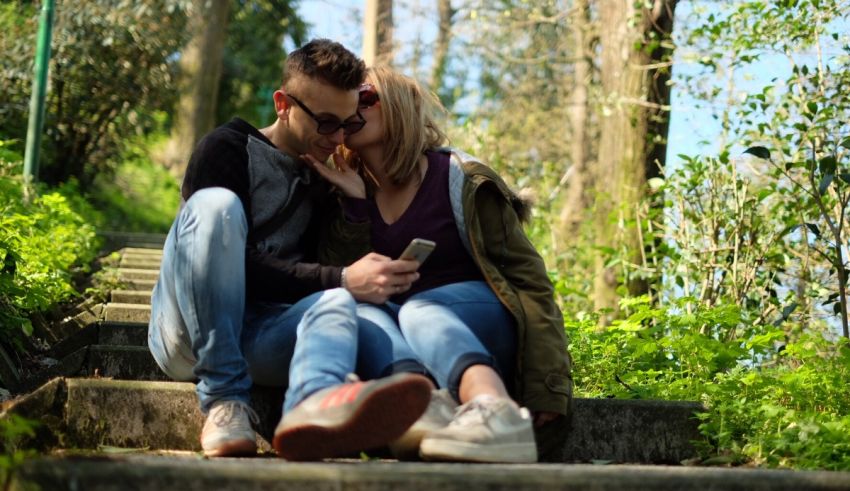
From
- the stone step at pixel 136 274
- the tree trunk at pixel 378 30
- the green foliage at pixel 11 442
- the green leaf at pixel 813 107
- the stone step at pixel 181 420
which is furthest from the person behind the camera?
the tree trunk at pixel 378 30

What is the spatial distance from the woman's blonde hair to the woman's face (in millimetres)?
16

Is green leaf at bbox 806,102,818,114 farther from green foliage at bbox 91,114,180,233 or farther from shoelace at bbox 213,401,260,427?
green foliage at bbox 91,114,180,233

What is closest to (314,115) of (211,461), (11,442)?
(11,442)

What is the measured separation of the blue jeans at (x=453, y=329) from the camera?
3.31 metres

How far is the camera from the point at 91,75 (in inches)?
530

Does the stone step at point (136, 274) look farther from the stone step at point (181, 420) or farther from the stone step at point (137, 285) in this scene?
the stone step at point (181, 420)

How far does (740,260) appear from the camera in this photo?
20.0ft

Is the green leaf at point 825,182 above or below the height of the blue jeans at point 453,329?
above

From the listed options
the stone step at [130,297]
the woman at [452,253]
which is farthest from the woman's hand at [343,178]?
the stone step at [130,297]

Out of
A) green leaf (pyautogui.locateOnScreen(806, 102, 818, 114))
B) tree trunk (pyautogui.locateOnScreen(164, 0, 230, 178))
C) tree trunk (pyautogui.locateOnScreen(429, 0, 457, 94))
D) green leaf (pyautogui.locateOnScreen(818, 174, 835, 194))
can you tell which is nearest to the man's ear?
green leaf (pyautogui.locateOnScreen(818, 174, 835, 194))

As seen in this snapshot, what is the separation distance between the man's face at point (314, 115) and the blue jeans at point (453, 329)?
0.59 meters

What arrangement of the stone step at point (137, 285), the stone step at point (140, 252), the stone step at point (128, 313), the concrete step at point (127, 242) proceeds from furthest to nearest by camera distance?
the concrete step at point (127, 242) → the stone step at point (140, 252) → the stone step at point (137, 285) → the stone step at point (128, 313)

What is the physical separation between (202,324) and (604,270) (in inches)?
178

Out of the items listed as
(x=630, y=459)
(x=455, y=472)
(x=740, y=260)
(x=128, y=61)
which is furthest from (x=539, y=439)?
(x=128, y=61)
